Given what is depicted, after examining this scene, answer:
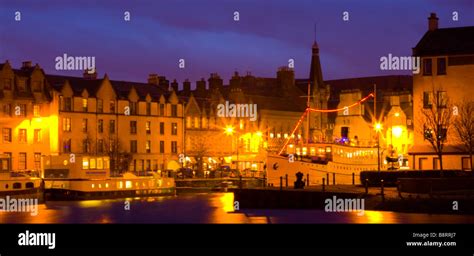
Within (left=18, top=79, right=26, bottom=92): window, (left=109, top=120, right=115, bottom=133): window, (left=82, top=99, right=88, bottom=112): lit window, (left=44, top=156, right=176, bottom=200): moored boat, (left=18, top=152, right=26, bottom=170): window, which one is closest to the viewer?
(left=44, top=156, right=176, bottom=200): moored boat

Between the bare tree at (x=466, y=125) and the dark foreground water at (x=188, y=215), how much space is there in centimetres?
1639

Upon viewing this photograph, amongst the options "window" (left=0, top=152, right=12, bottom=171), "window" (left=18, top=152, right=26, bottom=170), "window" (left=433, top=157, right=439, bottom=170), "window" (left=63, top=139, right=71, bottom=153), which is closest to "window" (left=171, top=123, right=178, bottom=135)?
"window" (left=63, top=139, right=71, bottom=153)

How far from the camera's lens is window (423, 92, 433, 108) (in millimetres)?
75375

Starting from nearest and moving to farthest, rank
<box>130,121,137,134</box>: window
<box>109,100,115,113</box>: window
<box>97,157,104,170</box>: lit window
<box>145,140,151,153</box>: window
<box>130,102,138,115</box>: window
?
<box>97,157,104,170</box>: lit window < <box>109,100,115,113</box>: window < <box>130,102,138,115</box>: window < <box>130,121,137,134</box>: window < <box>145,140,151,153</box>: window

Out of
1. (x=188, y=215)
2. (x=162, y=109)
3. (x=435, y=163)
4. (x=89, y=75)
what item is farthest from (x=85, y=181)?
(x=162, y=109)

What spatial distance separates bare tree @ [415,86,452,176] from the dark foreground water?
1655cm

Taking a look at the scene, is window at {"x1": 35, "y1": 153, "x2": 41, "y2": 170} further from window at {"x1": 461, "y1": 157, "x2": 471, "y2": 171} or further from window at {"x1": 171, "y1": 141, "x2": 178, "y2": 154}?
window at {"x1": 461, "y1": 157, "x2": 471, "y2": 171}

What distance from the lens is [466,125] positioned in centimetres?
6788

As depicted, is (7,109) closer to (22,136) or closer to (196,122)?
(22,136)

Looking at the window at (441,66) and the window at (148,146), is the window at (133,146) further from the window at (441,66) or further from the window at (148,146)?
the window at (441,66)

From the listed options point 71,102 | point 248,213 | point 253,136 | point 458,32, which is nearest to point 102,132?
point 71,102

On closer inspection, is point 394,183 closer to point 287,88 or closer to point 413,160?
point 413,160

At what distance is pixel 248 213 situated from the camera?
56844mm

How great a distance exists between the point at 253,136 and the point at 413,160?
49040mm
